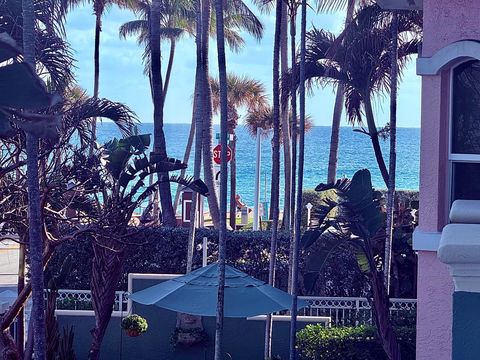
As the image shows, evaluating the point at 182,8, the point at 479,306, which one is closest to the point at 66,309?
the point at 479,306

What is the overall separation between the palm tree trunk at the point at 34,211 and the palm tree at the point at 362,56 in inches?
267

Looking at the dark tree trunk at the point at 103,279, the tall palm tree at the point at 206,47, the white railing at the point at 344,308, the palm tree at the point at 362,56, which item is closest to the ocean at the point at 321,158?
the tall palm tree at the point at 206,47

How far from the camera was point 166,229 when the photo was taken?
52.8 ft

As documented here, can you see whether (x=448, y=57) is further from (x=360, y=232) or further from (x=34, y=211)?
(x=34, y=211)

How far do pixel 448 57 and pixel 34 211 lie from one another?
4.05 metres

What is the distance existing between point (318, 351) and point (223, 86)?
407cm

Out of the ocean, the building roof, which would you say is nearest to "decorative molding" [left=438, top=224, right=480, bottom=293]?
the building roof

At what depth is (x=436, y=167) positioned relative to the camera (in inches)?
323

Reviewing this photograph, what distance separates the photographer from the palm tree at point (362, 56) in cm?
1346

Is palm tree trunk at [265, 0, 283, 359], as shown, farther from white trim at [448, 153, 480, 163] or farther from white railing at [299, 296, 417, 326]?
white trim at [448, 153, 480, 163]

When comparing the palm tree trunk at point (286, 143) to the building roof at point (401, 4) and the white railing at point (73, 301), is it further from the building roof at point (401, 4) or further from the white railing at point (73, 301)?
the building roof at point (401, 4)

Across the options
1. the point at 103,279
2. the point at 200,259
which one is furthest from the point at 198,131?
the point at 103,279

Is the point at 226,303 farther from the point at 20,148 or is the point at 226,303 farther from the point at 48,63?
the point at 48,63

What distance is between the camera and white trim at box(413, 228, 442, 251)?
8000mm
